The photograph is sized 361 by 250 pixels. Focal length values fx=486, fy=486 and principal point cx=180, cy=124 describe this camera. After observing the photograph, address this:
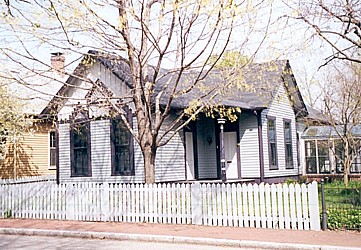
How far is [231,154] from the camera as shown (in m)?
22.9

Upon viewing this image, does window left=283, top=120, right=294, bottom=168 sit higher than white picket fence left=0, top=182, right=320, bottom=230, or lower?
higher

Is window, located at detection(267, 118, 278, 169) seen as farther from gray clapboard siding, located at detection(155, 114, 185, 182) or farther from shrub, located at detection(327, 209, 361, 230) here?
shrub, located at detection(327, 209, 361, 230)

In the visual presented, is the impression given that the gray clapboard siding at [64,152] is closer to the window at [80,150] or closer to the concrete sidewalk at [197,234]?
the window at [80,150]

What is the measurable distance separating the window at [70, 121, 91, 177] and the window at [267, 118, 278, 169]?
835cm

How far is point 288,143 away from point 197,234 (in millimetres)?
14799

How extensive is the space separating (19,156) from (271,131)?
14581 mm

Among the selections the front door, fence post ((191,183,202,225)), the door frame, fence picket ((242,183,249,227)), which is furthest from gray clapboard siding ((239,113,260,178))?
fence picket ((242,183,249,227))

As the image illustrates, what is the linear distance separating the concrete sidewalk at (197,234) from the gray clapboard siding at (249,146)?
9182mm

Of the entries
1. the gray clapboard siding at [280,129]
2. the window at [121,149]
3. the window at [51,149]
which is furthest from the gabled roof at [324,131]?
the window at [51,149]

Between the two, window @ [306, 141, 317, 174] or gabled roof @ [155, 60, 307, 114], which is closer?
gabled roof @ [155, 60, 307, 114]

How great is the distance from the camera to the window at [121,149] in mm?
19688

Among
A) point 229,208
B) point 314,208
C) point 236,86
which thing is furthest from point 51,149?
point 314,208

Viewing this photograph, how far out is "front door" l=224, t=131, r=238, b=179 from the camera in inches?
890

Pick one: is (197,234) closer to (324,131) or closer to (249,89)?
(249,89)
